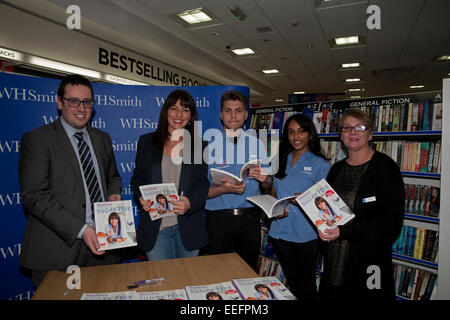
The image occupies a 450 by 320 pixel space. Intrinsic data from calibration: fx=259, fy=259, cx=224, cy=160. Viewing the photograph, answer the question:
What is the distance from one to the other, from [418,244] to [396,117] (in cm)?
138

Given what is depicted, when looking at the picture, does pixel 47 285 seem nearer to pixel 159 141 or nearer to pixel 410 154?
pixel 159 141

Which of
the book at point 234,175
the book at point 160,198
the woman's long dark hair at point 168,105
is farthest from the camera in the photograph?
the woman's long dark hair at point 168,105

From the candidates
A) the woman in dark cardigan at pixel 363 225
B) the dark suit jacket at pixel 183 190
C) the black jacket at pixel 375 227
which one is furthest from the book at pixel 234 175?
the black jacket at pixel 375 227

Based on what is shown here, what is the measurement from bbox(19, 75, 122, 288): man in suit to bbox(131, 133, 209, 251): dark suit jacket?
274 millimetres

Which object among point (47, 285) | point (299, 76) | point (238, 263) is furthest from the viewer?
point (299, 76)

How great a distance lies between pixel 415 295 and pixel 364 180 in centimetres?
178

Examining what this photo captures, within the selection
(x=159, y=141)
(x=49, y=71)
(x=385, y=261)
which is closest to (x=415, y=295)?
(x=385, y=261)

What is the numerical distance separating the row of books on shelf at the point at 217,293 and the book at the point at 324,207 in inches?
24.8

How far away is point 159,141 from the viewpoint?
207cm

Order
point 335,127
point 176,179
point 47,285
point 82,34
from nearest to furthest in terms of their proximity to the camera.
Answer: point 47,285 → point 176,179 → point 335,127 → point 82,34

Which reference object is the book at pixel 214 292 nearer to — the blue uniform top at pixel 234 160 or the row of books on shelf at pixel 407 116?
the blue uniform top at pixel 234 160

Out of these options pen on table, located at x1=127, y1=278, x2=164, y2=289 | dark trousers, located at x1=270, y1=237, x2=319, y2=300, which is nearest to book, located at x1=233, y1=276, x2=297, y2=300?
pen on table, located at x1=127, y1=278, x2=164, y2=289

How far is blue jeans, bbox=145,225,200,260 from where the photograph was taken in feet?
6.25

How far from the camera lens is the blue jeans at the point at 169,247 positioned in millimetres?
1906
